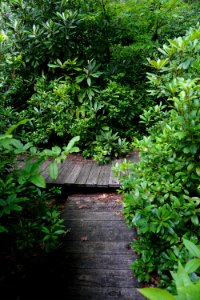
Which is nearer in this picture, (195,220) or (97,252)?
(195,220)

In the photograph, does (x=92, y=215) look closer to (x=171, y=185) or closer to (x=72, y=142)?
(x=171, y=185)

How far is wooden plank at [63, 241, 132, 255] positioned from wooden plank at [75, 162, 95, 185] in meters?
1.00

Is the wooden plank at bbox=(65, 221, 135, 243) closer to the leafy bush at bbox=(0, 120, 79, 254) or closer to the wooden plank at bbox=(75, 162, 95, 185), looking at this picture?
the leafy bush at bbox=(0, 120, 79, 254)

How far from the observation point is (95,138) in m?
4.06

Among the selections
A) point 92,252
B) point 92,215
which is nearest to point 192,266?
point 92,252

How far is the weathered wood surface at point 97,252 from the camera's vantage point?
1959mm

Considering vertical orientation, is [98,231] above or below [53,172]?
below

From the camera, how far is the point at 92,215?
2898 millimetres

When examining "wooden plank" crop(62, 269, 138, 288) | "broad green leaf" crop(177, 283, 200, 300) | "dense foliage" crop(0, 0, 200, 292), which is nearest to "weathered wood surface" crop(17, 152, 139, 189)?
"dense foliage" crop(0, 0, 200, 292)

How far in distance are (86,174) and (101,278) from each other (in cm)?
168

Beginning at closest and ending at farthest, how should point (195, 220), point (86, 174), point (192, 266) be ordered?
point (192, 266) < point (195, 220) < point (86, 174)

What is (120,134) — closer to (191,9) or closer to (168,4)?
(168,4)

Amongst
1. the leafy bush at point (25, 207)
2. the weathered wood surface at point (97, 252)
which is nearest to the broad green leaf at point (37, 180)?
the leafy bush at point (25, 207)

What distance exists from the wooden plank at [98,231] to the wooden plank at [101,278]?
1.30 feet
